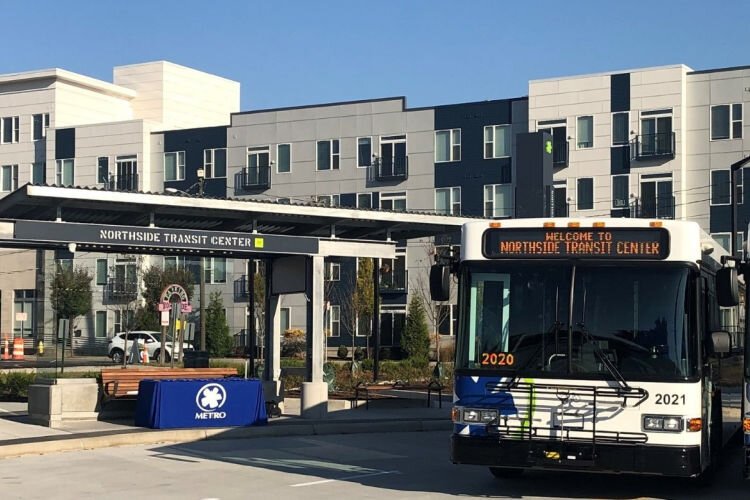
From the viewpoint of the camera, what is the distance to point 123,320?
223 feet

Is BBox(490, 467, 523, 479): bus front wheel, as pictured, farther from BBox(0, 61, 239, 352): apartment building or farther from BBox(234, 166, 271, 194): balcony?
BBox(0, 61, 239, 352): apartment building

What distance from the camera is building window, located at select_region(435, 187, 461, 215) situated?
62844 millimetres

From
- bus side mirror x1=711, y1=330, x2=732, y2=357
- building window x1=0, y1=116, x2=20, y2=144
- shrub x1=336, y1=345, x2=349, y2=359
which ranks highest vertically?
building window x1=0, y1=116, x2=20, y2=144

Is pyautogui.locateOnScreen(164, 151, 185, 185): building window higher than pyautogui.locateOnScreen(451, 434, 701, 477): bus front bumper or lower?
higher

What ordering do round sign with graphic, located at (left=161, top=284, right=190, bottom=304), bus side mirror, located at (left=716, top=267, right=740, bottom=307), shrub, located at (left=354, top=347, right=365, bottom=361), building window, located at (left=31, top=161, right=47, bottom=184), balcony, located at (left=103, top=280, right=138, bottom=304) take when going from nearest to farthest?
bus side mirror, located at (left=716, top=267, right=740, bottom=307) → round sign with graphic, located at (left=161, top=284, right=190, bottom=304) → shrub, located at (left=354, top=347, right=365, bottom=361) → balcony, located at (left=103, top=280, right=138, bottom=304) → building window, located at (left=31, top=161, right=47, bottom=184)

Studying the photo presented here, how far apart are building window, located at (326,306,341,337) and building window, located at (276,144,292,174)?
356 inches

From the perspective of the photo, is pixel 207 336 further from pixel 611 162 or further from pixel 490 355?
pixel 490 355

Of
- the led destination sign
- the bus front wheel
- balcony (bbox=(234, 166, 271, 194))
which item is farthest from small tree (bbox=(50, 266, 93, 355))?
the led destination sign

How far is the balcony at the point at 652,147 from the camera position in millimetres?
56844

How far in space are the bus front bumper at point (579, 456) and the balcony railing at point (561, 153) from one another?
48.1 meters

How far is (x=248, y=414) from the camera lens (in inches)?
817

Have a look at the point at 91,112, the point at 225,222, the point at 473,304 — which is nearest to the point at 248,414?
the point at 225,222

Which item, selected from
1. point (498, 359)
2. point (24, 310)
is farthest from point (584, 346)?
point (24, 310)

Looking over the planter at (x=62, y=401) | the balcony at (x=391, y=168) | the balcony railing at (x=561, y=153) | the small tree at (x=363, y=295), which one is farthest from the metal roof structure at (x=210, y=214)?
the balcony at (x=391, y=168)
